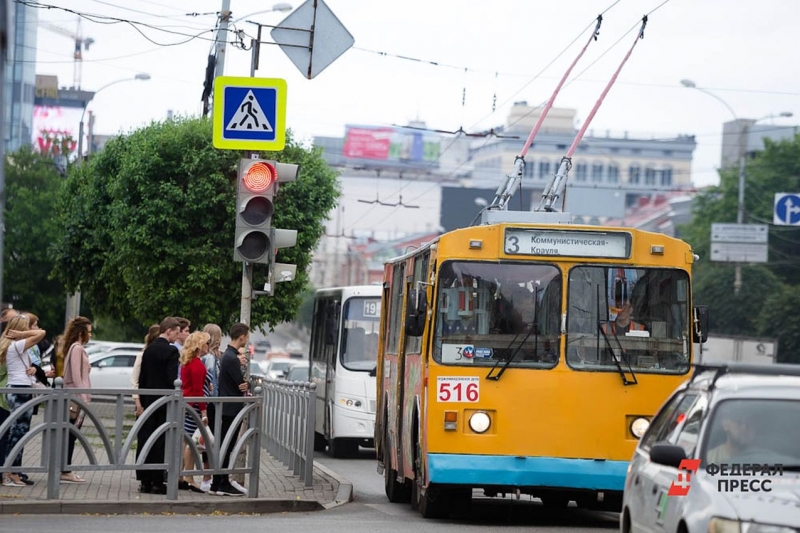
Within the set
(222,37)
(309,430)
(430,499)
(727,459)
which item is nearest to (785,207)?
(222,37)

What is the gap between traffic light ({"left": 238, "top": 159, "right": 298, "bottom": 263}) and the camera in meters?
14.9

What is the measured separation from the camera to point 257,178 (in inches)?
590

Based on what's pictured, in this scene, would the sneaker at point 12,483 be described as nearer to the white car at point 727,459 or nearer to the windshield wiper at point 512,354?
the windshield wiper at point 512,354

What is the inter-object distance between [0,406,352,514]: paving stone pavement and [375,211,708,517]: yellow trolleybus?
66.9 inches

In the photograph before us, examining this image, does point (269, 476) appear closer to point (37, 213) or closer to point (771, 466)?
point (771, 466)

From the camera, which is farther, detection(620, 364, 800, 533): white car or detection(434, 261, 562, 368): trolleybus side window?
detection(434, 261, 562, 368): trolleybus side window

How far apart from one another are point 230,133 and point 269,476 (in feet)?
15.9

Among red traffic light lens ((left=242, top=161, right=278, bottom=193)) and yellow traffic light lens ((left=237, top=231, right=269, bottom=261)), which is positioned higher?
red traffic light lens ((left=242, top=161, right=278, bottom=193))

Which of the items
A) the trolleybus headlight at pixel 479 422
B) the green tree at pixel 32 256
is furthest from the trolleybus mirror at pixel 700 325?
the green tree at pixel 32 256

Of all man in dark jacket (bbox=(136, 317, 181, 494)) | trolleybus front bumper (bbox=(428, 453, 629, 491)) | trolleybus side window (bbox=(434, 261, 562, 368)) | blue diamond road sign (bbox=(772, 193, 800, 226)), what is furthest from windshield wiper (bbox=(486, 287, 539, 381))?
blue diamond road sign (bbox=(772, 193, 800, 226))

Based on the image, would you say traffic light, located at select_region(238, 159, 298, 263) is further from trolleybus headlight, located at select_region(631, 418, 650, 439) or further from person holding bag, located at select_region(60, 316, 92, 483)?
trolleybus headlight, located at select_region(631, 418, 650, 439)

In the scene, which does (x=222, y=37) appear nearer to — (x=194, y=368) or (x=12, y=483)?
(x=194, y=368)

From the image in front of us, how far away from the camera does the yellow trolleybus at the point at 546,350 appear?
517 inches

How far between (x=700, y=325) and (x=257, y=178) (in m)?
4.61
